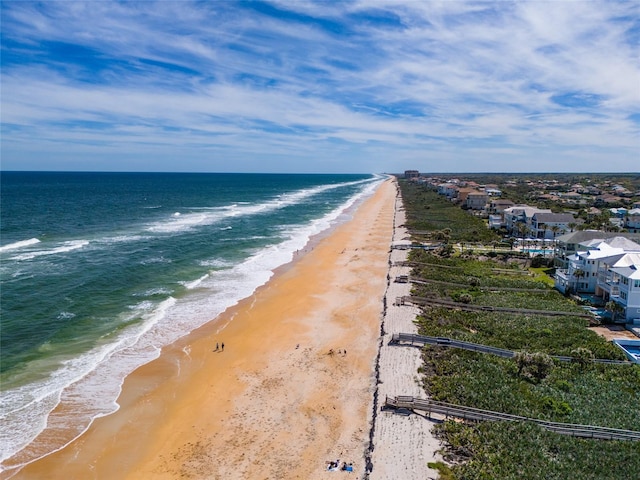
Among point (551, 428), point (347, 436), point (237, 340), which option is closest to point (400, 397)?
point (347, 436)

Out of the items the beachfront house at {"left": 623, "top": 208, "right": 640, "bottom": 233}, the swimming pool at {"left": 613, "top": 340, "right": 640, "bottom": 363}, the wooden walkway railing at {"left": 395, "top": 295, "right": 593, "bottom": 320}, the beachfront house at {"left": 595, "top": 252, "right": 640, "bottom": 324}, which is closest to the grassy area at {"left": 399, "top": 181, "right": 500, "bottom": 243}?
the beachfront house at {"left": 623, "top": 208, "right": 640, "bottom": 233}

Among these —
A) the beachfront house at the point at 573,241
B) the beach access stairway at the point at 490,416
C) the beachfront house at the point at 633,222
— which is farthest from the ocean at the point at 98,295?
the beachfront house at the point at 633,222

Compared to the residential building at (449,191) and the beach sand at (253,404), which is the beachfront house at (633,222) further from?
the beach sand at (253,404)

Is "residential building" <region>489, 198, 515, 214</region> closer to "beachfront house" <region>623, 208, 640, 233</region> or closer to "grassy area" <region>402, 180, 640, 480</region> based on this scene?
"beachfront house" <region>623, 208, 640, 233</region>

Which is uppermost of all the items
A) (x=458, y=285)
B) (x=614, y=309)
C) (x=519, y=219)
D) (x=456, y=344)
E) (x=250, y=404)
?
(x=519, y=219)

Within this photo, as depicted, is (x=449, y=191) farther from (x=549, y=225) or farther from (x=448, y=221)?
(x=549, y=225)

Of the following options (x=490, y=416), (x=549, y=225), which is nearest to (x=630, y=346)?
(x=490, y=416)

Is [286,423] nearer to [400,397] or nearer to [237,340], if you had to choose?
[400,397]
